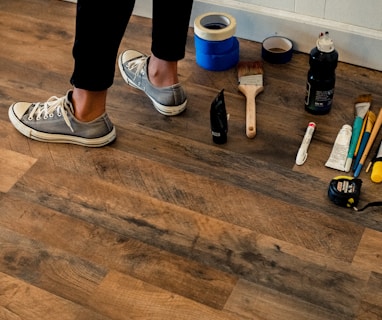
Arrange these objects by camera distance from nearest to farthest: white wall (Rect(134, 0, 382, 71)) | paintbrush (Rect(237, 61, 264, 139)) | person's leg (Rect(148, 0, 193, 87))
Answer: 1. person's leg (Rect(148, 0, 193, 87))
2. paintbrush (Rect(237, 61, 264, 139))
3. white wall (Rect(134, 0, 382, 71))

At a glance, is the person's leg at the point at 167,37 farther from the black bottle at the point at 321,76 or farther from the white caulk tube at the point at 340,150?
the white caulk tube at the point at 340,150

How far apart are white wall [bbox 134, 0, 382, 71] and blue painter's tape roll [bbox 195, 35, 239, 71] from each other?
0.38 feet

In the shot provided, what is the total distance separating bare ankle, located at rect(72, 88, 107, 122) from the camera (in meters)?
1.57

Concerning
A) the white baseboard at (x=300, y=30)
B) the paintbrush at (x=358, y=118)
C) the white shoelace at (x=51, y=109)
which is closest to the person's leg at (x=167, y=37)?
the white shoelace at (x=51, y=109)

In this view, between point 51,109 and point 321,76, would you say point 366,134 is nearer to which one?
point 321,76

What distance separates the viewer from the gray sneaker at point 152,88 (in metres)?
1.71

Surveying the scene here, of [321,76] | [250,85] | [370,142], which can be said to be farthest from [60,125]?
[370,142]

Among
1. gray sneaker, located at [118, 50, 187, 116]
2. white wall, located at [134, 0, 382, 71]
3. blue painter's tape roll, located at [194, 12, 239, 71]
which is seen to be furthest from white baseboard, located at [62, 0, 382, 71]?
gray sneaker, located at [118, 50, 187, 116]

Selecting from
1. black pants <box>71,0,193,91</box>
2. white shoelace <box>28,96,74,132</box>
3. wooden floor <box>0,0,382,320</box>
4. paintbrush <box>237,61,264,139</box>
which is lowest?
wooden floor <box>0,0,382,320</box>

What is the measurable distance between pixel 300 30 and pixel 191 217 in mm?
740

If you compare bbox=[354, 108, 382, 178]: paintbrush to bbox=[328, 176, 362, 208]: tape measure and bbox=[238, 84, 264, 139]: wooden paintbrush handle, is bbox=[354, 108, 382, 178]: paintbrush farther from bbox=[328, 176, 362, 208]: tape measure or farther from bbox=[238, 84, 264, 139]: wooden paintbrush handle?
bbox=[238, 84, 264, 139]: wooden paintbrush handle

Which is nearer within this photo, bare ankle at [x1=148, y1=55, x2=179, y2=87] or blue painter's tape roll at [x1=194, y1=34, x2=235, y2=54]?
bare ankle at [x1=148, y1=55, x2=179, y2=87]

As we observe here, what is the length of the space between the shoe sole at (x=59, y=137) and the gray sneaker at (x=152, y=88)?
0.50 ft

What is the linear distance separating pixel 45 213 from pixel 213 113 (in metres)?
0.47
